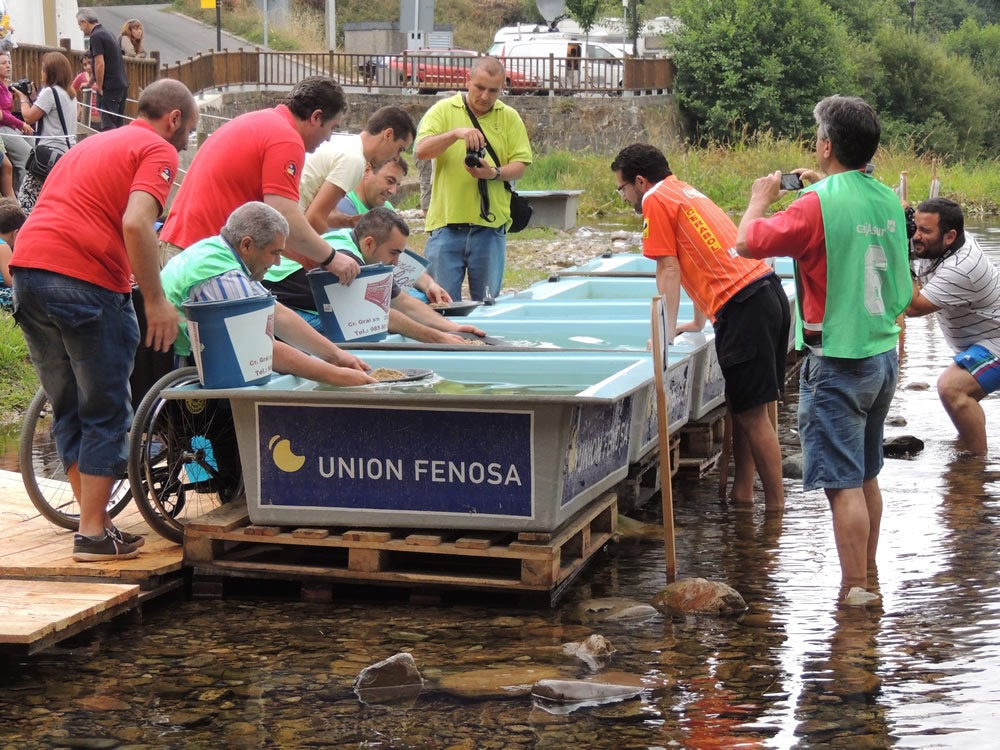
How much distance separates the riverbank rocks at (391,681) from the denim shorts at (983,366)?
4584 mm

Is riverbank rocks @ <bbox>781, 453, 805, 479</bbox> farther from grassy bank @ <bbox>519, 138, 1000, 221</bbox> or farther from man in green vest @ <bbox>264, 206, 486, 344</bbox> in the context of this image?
grassy bank @ <bbox>519, 138, 1000, 221</bbox>

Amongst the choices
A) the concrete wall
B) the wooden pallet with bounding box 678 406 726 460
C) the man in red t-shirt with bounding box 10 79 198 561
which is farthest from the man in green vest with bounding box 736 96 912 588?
the concrete wall

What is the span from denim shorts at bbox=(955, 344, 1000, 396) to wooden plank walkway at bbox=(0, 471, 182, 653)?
4490 millimetres

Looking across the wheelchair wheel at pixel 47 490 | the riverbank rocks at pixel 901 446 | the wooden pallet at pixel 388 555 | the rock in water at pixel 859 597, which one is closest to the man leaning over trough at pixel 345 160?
the wheelchair wheel at pixel 47 490

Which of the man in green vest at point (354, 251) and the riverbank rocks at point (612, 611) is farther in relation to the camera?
the man in green vest at point (354, 251)

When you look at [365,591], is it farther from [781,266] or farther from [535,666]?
[781,266]

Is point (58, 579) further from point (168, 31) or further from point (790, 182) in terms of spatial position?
point (168, 31)

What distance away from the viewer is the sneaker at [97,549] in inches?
201

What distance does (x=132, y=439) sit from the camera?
5.09 m

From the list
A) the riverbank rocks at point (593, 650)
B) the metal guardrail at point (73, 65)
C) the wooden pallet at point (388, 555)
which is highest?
the metal guardrail at point (73, 65)

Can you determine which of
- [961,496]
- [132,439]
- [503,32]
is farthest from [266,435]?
[503,32]

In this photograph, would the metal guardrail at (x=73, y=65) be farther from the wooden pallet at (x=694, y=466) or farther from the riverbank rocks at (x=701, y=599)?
the riverbank rocks at (x=701, y=599)

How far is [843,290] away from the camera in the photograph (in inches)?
191

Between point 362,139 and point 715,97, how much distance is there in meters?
32.3
